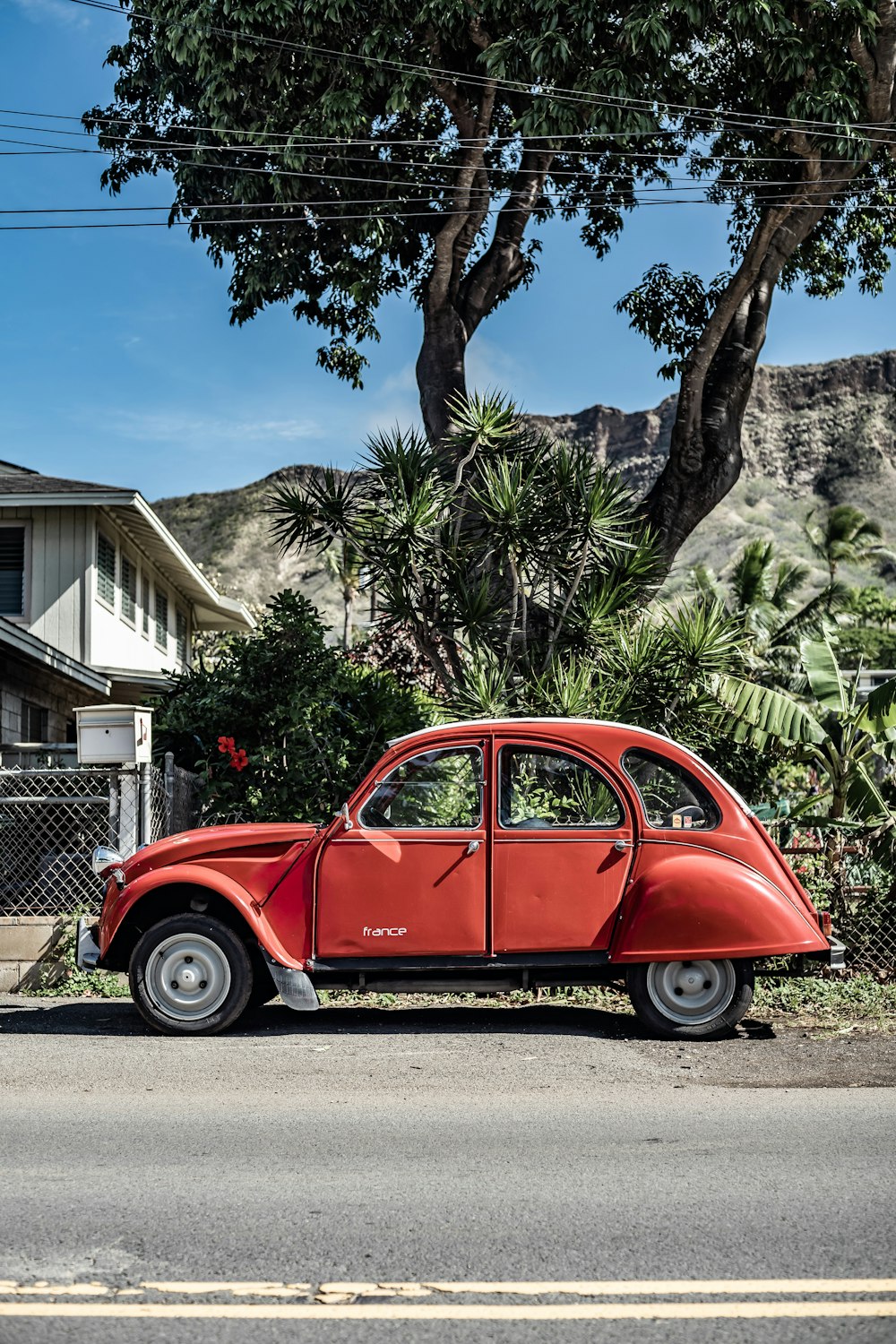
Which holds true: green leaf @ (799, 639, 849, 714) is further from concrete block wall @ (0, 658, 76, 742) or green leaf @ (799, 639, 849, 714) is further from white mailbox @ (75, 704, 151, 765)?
concrete block wall @ (0, 658, 76, 742)

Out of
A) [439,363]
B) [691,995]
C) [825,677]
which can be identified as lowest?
[691,995]

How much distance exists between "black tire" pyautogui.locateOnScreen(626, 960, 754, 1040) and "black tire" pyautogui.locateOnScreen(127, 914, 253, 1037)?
244cm

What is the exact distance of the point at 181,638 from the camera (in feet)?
98.8

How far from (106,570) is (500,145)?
360 inches

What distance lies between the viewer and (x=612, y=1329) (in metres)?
3.62

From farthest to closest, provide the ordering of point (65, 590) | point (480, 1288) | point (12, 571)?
point (12, 571) < point (65, 590) < point (480, 1288)

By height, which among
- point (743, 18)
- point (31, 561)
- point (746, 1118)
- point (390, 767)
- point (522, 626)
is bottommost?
point (746, 1118)

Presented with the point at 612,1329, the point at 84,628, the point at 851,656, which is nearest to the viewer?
the point at 612,1329

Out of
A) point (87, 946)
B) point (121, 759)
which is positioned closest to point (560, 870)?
point (87, 946)

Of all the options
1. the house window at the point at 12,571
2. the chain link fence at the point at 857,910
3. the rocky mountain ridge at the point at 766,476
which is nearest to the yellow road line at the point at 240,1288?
the chain link fence at the point at 857,910

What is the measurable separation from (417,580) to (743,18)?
6830 millimetres

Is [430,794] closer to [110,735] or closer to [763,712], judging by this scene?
[110,735]

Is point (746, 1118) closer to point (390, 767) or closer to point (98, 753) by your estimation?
point (390, 767)

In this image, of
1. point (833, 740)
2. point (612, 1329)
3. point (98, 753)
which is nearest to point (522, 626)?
point (833, 740)
